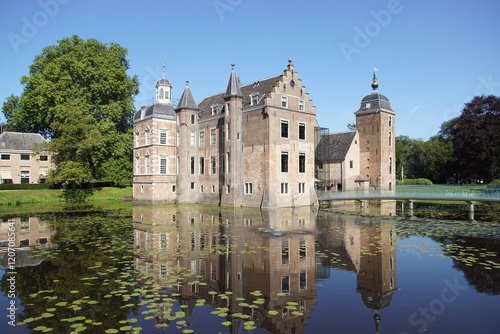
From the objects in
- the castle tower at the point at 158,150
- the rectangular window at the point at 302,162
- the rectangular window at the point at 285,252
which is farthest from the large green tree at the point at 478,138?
the rectangular window at the point at 285,252

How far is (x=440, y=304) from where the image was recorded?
9227mm

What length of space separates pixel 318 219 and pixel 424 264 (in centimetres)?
1244

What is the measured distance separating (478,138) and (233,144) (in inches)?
1158

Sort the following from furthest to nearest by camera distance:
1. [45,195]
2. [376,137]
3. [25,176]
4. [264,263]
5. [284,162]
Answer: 1. [25,176]
2. [376,137]
3. [45,195]
4. [284,162]
5. [264,263]

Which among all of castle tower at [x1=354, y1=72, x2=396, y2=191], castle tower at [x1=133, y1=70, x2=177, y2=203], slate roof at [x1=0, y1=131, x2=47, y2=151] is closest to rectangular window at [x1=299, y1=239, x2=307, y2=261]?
castle tower at [x1=133, y1=70, x2=177, y2=203]

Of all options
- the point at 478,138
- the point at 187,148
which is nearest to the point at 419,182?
the point at 478,138

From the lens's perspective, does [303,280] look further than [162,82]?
No

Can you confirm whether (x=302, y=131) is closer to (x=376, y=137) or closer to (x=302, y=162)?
(x=302, y=162)

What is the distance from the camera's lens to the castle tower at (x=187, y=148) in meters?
40.4

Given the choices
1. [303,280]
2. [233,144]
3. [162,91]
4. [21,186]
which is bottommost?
[303,280]

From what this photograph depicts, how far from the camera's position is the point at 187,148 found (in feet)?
134

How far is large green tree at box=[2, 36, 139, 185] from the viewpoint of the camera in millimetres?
42625

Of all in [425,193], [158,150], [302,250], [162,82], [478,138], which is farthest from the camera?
[478,138]

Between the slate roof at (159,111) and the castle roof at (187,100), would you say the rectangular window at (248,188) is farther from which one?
the slate roof at (159,111)
